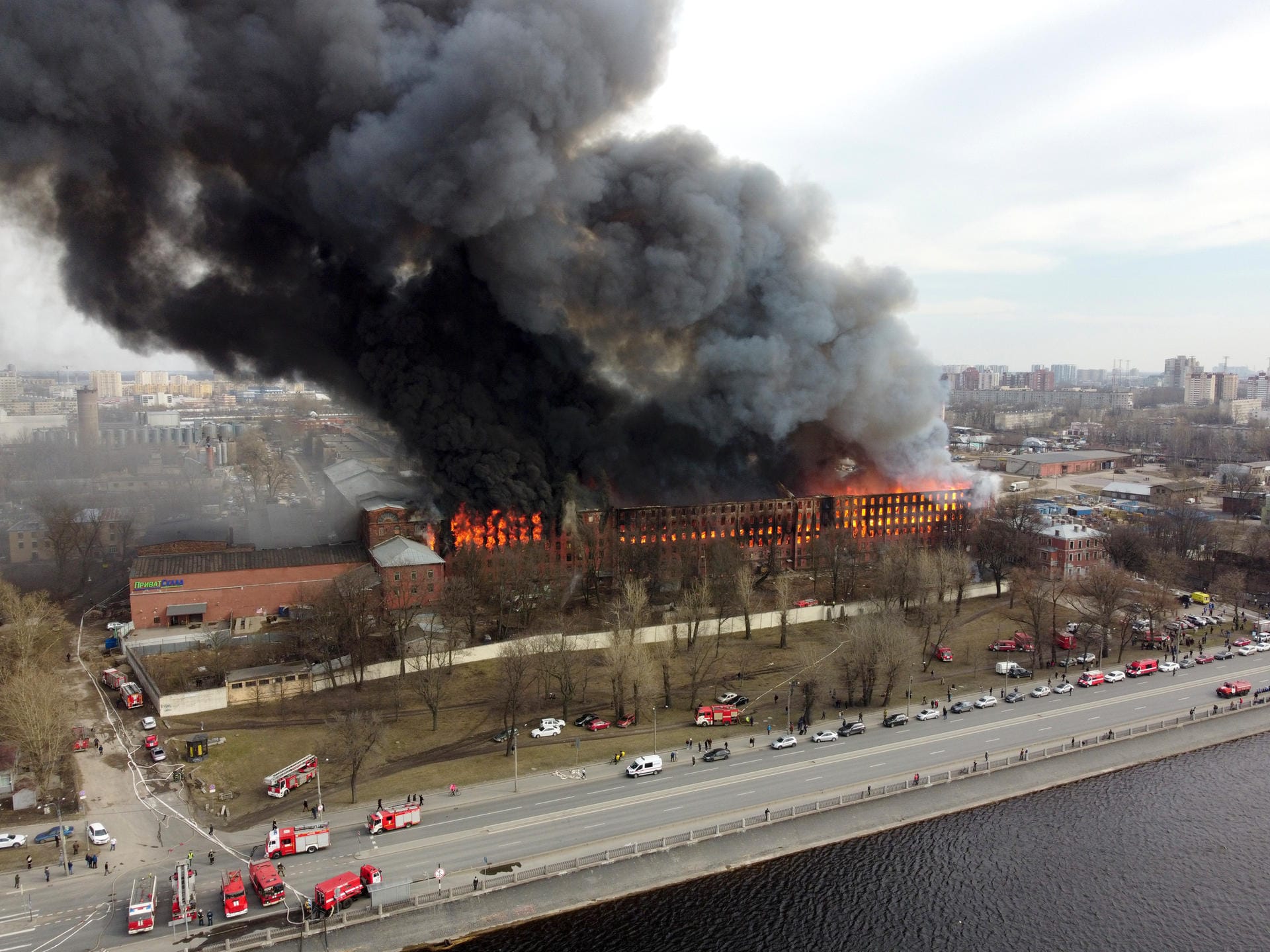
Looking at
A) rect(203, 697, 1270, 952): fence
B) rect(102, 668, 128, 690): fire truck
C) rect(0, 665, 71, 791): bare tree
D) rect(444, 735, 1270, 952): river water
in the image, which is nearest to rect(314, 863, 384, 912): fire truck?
rect(203, 697, 1270, 952): fence

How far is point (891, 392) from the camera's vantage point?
74.0 metres

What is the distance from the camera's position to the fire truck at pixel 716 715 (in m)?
43.5

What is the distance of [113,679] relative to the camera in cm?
4806

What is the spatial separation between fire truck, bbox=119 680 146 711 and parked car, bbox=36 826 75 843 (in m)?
13.2

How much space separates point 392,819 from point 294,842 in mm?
3406

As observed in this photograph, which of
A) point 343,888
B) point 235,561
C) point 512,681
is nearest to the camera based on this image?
point 343,888

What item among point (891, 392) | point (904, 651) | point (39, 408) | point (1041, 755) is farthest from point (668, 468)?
point (39, 408)

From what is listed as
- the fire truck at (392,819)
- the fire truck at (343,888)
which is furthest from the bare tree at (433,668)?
the fire truck at (343,888)

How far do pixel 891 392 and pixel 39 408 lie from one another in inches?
6984

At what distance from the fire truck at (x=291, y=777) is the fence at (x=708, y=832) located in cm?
969

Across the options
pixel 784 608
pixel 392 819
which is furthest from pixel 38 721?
pixel 784 608

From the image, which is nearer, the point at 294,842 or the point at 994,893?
the point at 294,842

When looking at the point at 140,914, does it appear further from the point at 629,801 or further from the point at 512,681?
the point at 512,681

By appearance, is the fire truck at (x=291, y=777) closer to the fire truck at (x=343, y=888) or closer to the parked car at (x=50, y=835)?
the parked car at (x=50, y=835)
